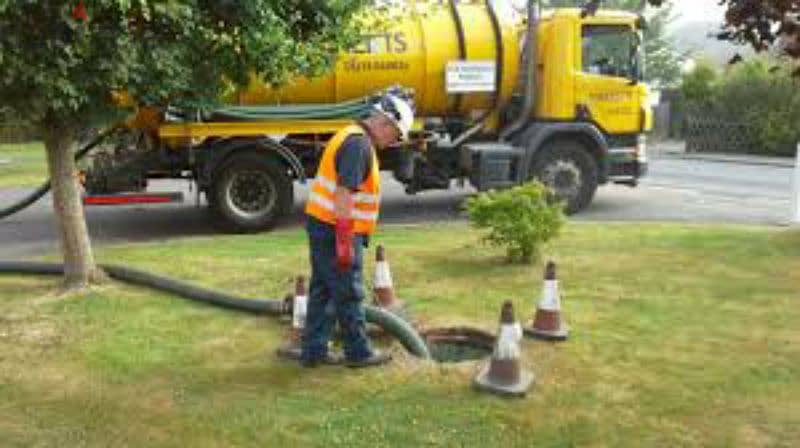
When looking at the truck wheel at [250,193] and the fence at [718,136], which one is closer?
the truck wheel at [250,193]

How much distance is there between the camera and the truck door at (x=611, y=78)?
13.3 m

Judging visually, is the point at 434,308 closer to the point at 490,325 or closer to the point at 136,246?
the point at 490,325

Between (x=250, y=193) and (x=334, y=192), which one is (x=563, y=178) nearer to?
(x=250, y=193)

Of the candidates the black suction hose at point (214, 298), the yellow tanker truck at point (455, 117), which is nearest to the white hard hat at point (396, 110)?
the black suction hose at point (214, 298)

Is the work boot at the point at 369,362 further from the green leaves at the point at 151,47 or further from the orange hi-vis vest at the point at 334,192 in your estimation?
the green leaves at the point at 151,47

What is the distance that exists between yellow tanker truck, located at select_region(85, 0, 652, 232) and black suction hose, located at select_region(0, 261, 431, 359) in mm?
3186

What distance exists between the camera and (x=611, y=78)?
1341 centimetres

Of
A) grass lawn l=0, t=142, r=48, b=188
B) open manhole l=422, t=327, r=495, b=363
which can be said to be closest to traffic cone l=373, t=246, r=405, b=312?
open manhole l=422, t=327, r=495, b=363

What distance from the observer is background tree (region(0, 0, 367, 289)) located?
6.44 m

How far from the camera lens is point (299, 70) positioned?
329 inches

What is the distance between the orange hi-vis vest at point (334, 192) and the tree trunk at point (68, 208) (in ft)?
9.67

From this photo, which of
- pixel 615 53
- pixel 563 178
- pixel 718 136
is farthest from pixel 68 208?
pixel 718 136

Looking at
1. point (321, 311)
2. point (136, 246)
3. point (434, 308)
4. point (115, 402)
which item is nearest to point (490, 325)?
point (434, 308)

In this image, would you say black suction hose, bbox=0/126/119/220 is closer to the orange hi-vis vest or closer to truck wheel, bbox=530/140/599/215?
truck wheel, bbox=530/140/599/215
